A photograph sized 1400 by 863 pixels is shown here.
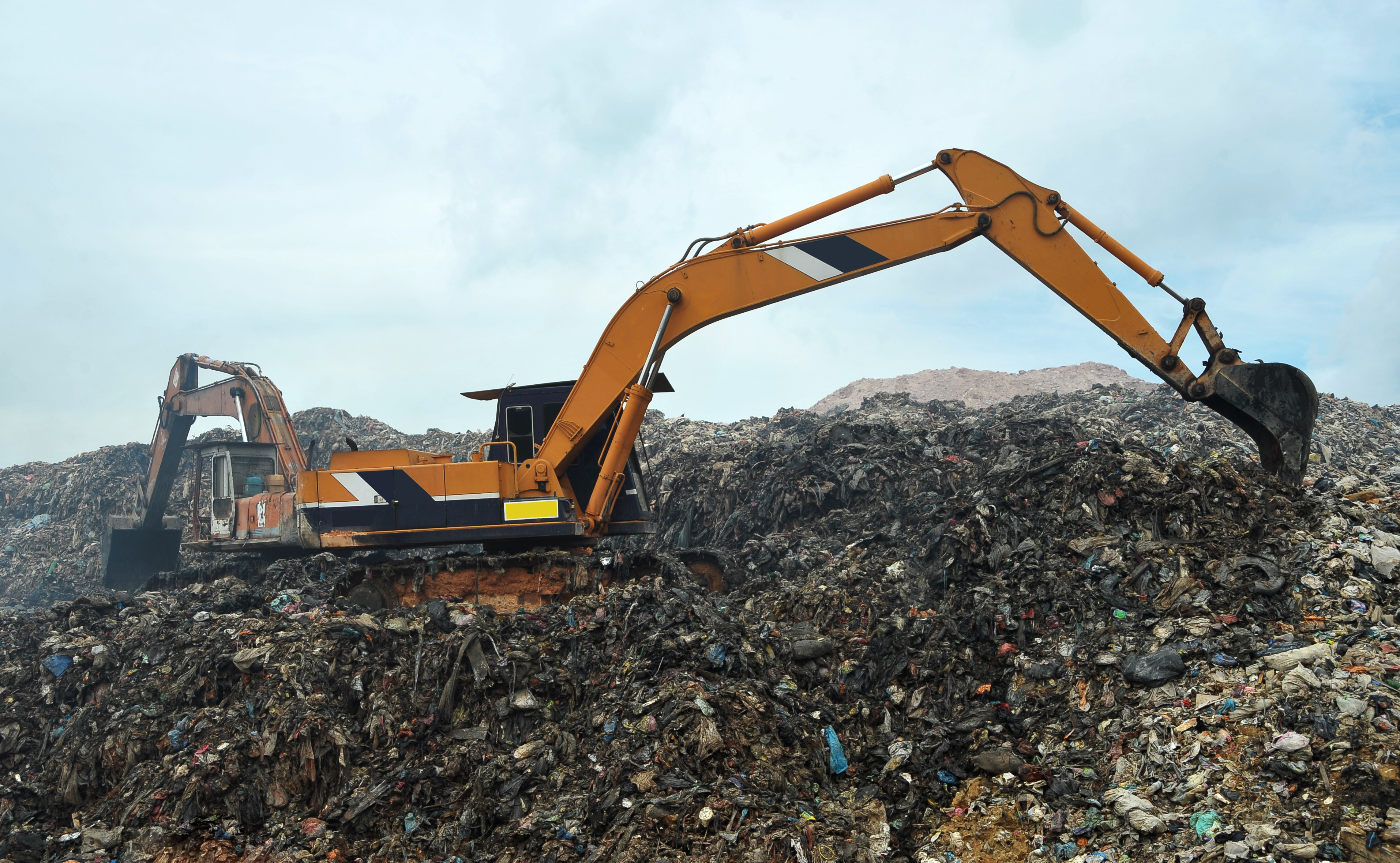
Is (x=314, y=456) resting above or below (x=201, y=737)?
above

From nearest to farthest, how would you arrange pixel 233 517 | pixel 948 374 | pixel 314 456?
pixel 233 517
pixel 314 456
pixel 948 374

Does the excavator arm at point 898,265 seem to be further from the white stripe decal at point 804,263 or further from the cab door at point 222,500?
the cab door at point 222,500

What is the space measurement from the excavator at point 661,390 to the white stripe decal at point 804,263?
15 millimetres

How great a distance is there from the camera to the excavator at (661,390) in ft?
26.4

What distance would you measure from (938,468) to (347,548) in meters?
8.00

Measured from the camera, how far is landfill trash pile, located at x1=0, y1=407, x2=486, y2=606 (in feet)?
57.9

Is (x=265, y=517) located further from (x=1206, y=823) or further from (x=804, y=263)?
(x=1206, y=823)

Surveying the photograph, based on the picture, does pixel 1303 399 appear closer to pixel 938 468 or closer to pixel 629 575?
pixel 938 468

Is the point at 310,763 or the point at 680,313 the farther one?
the point at 680,313

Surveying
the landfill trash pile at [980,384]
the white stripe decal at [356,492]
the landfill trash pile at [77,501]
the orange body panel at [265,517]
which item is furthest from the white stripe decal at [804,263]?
the landfill trash pile at [980,384]

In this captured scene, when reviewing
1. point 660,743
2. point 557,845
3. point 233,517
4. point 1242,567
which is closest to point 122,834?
point 557,845

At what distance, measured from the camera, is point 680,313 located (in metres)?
8.92

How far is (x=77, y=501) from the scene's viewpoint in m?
20.1

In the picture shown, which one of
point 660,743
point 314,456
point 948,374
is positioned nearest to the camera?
point 660,743
